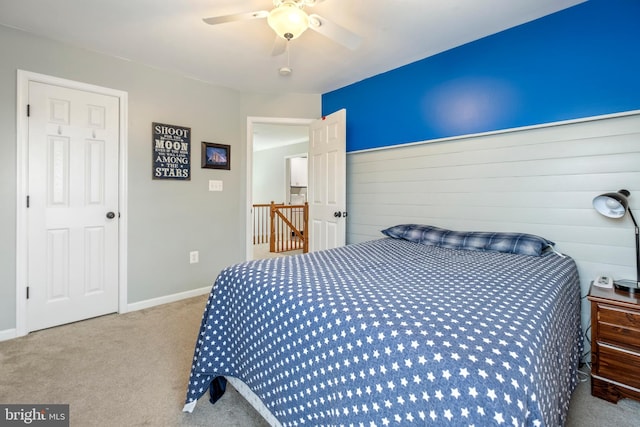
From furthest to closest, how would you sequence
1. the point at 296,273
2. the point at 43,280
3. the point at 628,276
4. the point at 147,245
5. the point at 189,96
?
the point at 189,96, the point at 147,245, the point at 43,280, the point at 628,276, the point at 296,273

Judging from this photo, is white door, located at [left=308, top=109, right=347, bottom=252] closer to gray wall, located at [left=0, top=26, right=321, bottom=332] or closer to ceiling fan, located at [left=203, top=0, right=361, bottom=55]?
gray wall, located at [left=0, top=26, right=321, bottom=332]

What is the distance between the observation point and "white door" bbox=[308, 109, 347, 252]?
324cm

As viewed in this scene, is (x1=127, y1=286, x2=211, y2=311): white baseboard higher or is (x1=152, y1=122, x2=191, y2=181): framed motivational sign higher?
(x1=152, y1=122, x2=191, y2=181): framed motivational sign

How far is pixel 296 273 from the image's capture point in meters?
1.44

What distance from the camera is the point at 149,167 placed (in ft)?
9.77

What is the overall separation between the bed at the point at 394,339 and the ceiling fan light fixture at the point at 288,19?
1.29 m

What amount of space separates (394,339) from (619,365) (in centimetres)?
161

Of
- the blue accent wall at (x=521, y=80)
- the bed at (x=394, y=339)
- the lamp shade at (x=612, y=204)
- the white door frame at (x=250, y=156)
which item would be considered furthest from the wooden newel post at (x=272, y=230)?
the lamp shade at (x=612, y=204)

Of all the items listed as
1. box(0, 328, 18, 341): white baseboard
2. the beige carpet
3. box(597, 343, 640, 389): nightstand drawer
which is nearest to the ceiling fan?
the beige carpet

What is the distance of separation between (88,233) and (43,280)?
0.46 meters

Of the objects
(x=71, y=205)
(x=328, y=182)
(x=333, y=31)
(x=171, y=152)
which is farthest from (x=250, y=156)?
(x=333, y=31)

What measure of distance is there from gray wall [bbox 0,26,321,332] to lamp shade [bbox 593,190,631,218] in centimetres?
280

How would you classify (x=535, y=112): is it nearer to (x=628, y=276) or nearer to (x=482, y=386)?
(x=628, y=276)

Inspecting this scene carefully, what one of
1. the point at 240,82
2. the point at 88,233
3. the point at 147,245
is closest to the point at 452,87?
the point at 240,82
